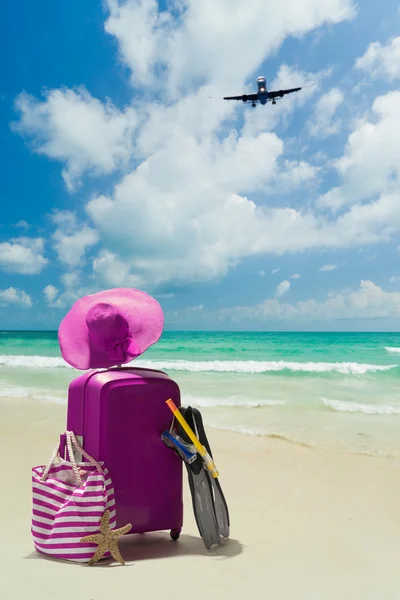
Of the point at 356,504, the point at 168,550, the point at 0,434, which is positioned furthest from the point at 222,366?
the point at 168,550

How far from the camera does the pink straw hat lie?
2637 mm

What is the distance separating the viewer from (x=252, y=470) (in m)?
4.54

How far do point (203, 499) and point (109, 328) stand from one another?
927mm

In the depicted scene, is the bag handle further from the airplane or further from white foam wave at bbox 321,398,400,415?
the airplane

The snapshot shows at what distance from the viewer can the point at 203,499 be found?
8.45ft

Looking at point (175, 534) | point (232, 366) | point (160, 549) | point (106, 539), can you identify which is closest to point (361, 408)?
point (175, 534)

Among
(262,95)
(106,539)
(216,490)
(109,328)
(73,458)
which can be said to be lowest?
(106,539)

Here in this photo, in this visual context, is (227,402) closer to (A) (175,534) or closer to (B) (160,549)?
(A) (175,534)

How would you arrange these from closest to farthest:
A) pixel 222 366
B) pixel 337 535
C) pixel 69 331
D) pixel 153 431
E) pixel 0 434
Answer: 1. pixel 153 431
2. pixel 69 331
3. pixel 337 535
4. pixel 0 434
5. pixel 222 366

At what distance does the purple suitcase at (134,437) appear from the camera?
7.91 feet

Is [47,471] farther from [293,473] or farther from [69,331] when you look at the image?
[293,473]

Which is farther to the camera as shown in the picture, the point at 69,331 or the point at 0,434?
the point at 0,434

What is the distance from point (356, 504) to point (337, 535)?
0.77 m

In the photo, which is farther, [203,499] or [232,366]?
[232,366]
